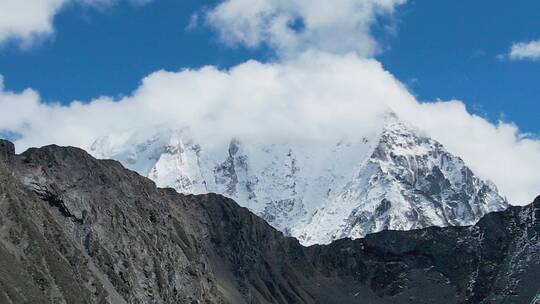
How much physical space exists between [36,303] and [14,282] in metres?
6.12

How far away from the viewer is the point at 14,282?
19662cm

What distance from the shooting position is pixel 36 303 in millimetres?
197250
